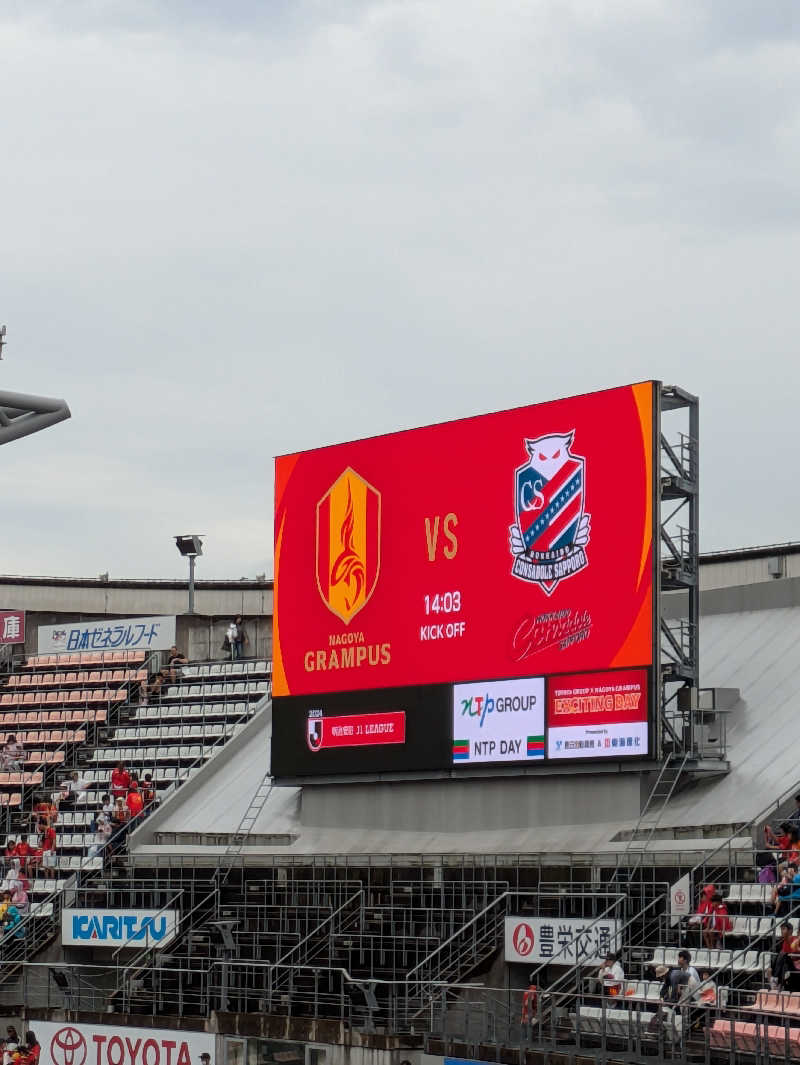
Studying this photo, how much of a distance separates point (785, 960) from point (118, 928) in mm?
13218

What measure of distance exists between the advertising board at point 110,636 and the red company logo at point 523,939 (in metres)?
18.4

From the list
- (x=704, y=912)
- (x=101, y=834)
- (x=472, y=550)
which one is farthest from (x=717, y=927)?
(x=101, y=834)

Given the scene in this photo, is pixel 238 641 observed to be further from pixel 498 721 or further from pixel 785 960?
pixel 785 960

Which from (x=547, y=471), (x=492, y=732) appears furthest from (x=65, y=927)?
(x=547, y=471)

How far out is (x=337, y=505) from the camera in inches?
1185

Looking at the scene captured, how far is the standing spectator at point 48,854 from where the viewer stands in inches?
1287

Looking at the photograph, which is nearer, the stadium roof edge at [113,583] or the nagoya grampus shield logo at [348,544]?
the nagoya grampus shield logo at [348,544]

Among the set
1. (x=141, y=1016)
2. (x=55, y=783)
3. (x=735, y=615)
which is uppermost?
(x=735, y=615)

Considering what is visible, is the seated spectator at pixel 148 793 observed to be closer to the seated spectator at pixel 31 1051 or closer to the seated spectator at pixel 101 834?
the seated spectator at pixel 101 834

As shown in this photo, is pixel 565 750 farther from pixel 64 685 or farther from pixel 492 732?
pixel 64 685

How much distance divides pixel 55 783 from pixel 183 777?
12.0 ft

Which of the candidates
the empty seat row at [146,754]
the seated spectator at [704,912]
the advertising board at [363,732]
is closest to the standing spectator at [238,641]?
the empty seat row at [146,754]

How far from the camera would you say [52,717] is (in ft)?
130

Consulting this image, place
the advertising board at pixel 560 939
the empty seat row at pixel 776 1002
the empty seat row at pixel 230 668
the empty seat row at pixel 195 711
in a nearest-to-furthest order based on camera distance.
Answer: the empty seat row at pixel 776 1002 → the advertising board at pixel 560 939 → the empty seat row at pixel 195 711 → the empty seat row at pixel 230 668
